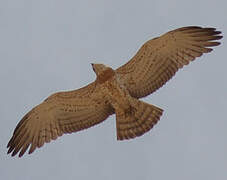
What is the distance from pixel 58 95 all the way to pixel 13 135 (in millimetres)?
1506

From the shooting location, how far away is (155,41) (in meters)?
15.7

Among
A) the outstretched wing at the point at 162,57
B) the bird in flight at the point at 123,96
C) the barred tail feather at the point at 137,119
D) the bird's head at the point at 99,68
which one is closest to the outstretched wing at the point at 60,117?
the bird in flight at the point at 123,96

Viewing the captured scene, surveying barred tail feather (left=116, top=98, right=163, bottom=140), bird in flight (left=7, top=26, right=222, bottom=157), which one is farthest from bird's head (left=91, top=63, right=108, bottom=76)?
barred tail feather (left=116, top=98, right=163, bottom=140)

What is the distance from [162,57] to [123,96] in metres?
1.26

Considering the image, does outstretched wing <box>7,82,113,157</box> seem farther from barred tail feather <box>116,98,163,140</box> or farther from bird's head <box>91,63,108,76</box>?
barred tail feather <box>116,98,163,140</box>

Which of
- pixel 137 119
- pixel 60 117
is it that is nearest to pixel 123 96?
pixel 137 119

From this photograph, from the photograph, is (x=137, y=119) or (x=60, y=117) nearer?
(x=137, y=119)

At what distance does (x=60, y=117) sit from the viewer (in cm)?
1628

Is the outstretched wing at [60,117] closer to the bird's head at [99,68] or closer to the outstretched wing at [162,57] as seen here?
the bird's head at [99,68]

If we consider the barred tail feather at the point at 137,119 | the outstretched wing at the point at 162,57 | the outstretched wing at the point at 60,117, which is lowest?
the barred tail feather at the point at 137,119

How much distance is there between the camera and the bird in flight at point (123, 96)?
1546 cm

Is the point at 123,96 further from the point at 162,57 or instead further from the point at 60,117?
the point at 60,117

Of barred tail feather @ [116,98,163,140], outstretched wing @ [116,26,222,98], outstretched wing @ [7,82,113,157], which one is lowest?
barred tail feather @ [116,98,163,140]

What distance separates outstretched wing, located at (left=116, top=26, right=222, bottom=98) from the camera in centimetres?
1570
